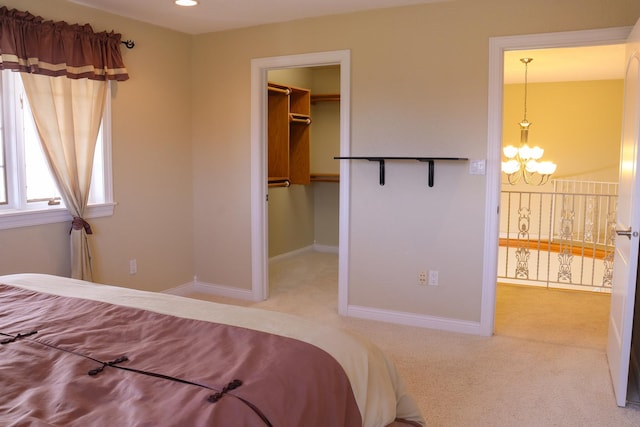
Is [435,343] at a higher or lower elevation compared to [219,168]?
lower

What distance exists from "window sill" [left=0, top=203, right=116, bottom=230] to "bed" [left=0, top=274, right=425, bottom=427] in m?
1.26

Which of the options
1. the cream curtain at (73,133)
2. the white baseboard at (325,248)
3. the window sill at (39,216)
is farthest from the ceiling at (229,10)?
the white baseboard at (325,248)

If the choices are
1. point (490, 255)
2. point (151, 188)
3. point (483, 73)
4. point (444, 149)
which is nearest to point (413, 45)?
point (483, 73)

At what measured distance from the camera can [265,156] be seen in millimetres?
4398

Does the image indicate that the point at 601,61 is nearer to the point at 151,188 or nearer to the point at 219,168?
the point at 219,168

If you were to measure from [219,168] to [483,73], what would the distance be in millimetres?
2301

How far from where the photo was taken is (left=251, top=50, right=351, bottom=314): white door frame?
13.0 ft

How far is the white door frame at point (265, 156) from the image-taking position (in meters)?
3.95

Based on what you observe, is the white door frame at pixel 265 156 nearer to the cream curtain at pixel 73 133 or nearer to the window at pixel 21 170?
the cream curtain at pixel 73 133

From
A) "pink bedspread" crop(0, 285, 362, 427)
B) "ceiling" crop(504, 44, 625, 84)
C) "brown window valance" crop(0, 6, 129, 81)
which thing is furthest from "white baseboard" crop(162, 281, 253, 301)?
"ceiling" crop(504, 44, 625, 84)

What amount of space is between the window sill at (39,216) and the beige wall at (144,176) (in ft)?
0.16

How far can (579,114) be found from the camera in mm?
7875

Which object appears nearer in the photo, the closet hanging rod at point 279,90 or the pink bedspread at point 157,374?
the pink bedspread at point 157,374

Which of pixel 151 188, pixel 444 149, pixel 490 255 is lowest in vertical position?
pixel 490 255
